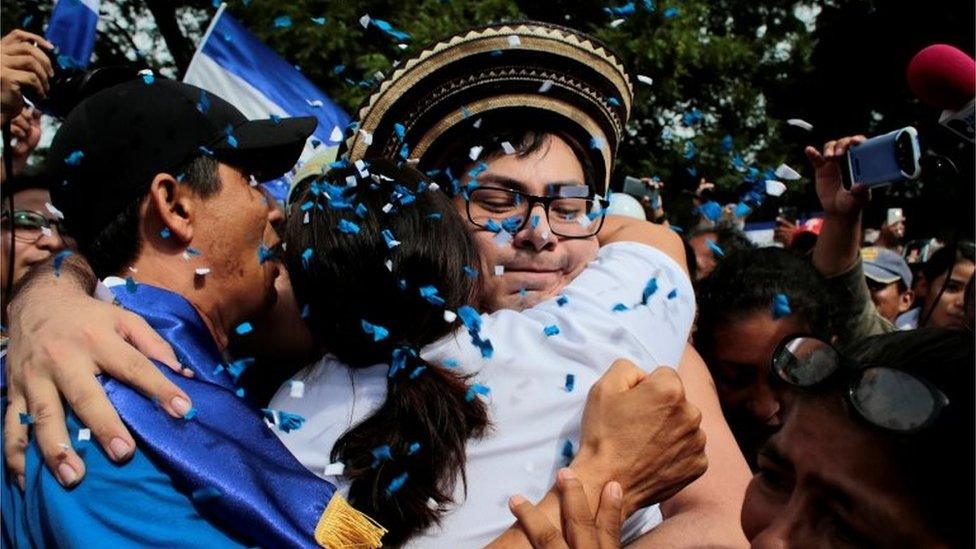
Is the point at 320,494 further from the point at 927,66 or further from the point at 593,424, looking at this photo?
the point at 927,66

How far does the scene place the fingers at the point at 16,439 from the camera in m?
1.71

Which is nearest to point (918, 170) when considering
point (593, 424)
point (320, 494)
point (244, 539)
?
point (593, 424)

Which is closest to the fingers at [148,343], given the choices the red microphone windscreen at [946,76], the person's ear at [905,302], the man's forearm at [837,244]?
the red microphone windscreen at [946,76]

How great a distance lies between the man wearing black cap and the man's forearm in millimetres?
1833

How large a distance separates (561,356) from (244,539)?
0.72m

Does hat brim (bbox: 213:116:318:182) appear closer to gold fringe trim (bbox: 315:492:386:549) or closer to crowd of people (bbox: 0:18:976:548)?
crowd of people (bbox: 0:18:976:548)

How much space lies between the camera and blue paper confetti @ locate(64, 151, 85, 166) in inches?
83.3

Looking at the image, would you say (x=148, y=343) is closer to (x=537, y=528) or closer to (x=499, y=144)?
(x=537, y=528)

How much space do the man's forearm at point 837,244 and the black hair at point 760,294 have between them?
186 mm

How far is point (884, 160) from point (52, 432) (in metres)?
2.28

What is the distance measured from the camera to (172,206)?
211 cm

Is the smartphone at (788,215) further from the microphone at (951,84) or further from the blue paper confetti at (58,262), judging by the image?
the blue paper confetti at (58,262)

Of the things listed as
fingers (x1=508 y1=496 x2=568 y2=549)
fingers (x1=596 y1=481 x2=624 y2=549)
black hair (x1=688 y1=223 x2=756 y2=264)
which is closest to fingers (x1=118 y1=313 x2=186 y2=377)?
fingers (x1=508 y1=496 x2=568 y2=549)

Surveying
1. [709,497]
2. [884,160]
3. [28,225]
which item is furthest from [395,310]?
[28,225]
